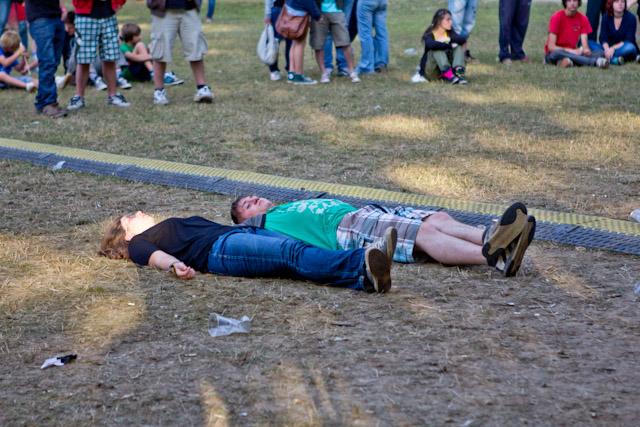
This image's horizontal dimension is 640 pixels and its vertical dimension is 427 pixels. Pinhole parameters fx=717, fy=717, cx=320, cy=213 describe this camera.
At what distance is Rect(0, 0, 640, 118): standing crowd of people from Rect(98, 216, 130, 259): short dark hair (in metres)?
4.22

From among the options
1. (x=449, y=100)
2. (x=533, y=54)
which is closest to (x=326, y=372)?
(x=449, y=100)

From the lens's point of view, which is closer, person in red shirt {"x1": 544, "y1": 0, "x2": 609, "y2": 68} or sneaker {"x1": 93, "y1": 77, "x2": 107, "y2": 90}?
sneaker {"x1": 93, "y1": 77, "x2": 107, "y2": 90}

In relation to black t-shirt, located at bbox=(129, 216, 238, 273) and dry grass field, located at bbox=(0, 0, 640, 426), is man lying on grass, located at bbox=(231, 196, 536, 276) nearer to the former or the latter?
dry grass field, located at bbox=(0, 0, 640, 426)

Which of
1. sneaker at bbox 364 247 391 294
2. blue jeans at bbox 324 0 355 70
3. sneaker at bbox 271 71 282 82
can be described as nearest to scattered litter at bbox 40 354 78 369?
sneaker at bbox 364 247 391 294

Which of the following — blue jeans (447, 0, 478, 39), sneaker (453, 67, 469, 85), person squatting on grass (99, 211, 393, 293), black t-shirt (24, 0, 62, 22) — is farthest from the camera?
blue jeans (447, 0, 478, 39)

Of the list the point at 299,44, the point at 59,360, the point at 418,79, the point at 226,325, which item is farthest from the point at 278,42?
the point at 59,360

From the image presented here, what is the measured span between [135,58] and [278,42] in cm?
199

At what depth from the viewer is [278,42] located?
31.7 feet

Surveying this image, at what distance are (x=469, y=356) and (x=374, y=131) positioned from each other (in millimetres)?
4091

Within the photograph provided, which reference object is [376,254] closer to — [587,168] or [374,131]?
[587,168]

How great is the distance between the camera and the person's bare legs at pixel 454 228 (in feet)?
11.1

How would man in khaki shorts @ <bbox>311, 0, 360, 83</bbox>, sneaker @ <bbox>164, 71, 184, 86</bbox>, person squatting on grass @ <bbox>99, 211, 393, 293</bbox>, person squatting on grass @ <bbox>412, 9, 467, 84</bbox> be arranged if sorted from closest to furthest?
person squatting on grass @ <bbox>99, 211, 393, 293</bbox>, person squatting on grass @ <bbox>412, 9, 467, 84</bbox>, man in khaki shorts @ <bbox>311, 0, 360, 83</bbox>, sneaker @ <bbox>164, 71, 184, 86</bbox>

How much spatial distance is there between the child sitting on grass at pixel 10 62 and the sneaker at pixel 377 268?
24.6ft

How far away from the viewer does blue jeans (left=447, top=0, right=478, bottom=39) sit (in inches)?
404
